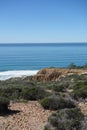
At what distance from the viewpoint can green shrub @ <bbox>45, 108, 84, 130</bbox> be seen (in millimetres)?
8625

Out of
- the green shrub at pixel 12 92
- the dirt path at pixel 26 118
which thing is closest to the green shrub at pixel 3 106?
the dirt path at pixel 26 118

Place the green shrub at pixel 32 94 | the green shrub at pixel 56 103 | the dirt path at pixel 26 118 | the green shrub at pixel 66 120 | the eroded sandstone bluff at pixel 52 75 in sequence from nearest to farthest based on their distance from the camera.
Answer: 1. the green shrub at pixel 66 120
2. the dirt path at pixel 26 118
3. the green shrub at pixel 56 103
4. the green shrub at pixel 32 94
5. the eroded sandstone bluff at pixel 52 75

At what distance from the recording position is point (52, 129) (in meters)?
8.70

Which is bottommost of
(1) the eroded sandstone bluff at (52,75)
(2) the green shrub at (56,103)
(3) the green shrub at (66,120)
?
(1) the eroded sandstone bluff at (52,75)

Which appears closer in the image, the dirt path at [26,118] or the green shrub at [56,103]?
the dirt path at [26,118]

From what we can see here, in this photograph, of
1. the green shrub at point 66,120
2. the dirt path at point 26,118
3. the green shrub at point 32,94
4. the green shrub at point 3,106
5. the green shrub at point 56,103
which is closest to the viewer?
the green shrub at point 66,120

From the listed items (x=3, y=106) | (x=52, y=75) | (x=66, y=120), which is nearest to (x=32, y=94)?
(x=3, y=106)

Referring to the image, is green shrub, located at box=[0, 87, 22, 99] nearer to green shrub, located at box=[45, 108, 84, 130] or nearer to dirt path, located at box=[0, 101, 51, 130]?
dirt path, located at box=[0, 101, 51, 130]

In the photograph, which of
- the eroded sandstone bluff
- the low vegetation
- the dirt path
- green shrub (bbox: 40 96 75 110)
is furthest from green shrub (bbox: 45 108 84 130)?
the eroded sandstone bluff

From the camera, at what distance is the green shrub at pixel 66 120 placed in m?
8.62

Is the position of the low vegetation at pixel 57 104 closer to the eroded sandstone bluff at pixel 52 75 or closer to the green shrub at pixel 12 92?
the green shrub at pixel 12 92

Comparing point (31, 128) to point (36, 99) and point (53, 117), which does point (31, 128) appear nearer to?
point (53, 117)

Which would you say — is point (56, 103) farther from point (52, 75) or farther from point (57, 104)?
point (52, 75)

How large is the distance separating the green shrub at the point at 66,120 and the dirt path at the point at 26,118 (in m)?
0.53
